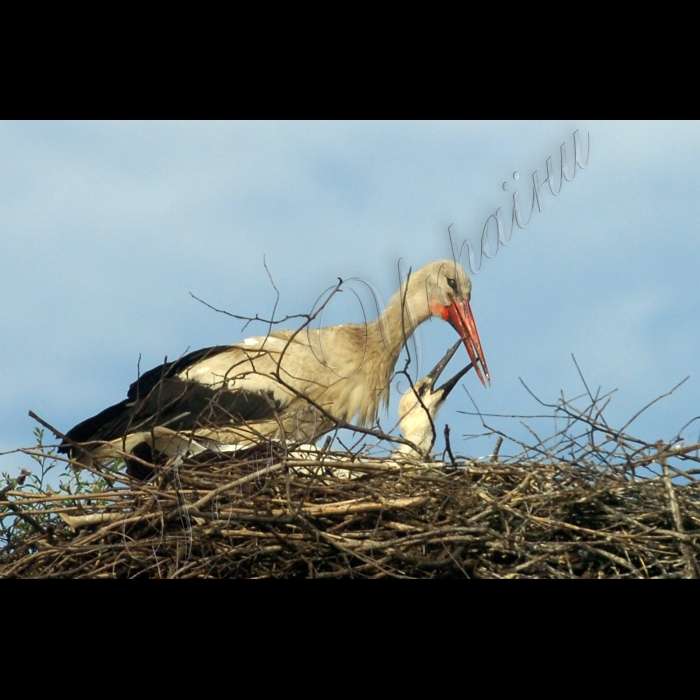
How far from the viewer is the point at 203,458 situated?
429cm

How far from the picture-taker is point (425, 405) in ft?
14.7

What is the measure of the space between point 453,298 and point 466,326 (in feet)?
0.54

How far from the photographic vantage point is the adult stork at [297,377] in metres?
4.70

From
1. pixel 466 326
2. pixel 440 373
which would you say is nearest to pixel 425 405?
pixel 440 373

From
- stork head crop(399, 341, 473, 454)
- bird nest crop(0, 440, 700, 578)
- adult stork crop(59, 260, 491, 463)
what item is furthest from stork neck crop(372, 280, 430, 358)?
bird nest crop(0, 440, 700, 578)

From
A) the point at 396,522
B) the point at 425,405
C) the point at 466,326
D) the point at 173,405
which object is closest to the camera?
the point at 396,522

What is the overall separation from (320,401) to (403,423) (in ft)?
2.70

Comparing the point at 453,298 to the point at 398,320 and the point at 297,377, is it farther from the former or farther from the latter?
the point at 297,377

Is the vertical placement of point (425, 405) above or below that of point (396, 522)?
above

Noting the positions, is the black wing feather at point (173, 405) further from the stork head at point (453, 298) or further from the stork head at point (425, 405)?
the stork head at point (453, 298)

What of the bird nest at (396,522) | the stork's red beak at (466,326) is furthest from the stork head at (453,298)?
the bird nest at (396,522)

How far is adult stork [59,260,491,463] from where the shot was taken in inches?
185

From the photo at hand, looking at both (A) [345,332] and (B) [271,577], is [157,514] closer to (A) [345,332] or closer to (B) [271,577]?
(B) [271,577]

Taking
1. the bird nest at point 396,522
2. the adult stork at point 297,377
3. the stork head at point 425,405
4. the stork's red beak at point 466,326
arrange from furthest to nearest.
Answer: the stork's red beak at point 466,326 < the adult stork at point 297,377 < the stork head at point 425,405 < the bird nest at point 396,522
